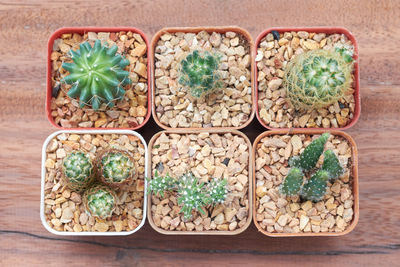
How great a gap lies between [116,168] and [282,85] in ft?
2.00

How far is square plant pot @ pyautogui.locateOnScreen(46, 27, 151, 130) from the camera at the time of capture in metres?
1.54

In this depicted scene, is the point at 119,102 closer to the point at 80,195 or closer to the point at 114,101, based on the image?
the point at 114,101

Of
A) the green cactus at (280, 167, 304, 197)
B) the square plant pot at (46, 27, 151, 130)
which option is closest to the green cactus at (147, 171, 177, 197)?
the square plant pot at (46, 27, 151, 130)

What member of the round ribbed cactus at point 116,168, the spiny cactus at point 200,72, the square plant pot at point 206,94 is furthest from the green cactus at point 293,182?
the round ribbed cactus at point 116,168

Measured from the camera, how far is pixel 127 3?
1695 millimetres

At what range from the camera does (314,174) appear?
56.4 inches

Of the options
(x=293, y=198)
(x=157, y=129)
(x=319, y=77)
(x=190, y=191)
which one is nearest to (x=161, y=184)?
(x=190, y=191)

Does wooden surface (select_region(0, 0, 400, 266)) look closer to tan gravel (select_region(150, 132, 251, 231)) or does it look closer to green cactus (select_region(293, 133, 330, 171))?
tan gravel (select_region(150, 132, 251, 231))

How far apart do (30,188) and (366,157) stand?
1.21m

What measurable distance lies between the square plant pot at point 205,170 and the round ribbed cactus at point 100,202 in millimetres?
138

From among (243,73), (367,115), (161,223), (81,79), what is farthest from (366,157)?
(81,79)

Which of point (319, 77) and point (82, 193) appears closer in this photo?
point (319, 77)

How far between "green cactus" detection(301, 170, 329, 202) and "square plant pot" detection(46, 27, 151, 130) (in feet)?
1.86

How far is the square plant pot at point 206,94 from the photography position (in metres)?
1.54
